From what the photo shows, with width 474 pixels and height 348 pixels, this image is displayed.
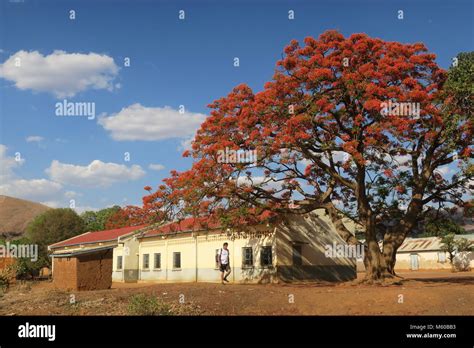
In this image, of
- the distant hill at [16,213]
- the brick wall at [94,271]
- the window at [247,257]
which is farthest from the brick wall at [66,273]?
the distant hill at [16,213]

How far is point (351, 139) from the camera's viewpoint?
19594 millimetres

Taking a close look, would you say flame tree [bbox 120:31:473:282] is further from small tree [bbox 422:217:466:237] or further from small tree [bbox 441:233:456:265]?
small tree [bbox 441:233:456:265]

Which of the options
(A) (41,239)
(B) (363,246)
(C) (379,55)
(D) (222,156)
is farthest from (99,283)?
(A) (41,239)

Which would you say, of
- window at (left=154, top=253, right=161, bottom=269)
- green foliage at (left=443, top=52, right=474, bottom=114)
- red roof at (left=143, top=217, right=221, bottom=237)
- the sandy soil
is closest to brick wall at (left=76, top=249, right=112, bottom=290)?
the sandy soil

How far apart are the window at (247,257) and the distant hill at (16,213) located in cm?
9677

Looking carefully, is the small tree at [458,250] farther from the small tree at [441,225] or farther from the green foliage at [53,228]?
the green foliage at [53,228]

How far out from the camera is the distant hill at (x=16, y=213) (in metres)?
115

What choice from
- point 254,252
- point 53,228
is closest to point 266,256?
point 254,252

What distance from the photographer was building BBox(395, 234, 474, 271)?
56.1m

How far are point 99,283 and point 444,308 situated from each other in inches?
503

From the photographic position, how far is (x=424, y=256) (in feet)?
191

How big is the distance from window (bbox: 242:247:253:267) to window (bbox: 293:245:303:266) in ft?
7.97

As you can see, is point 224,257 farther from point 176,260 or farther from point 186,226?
point 176,260

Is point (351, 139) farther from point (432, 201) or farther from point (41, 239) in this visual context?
point (41, 239)
